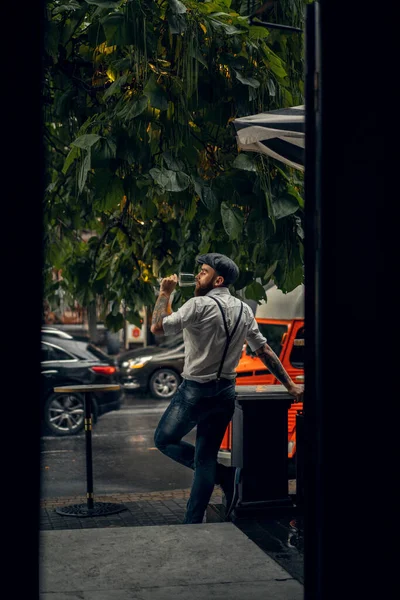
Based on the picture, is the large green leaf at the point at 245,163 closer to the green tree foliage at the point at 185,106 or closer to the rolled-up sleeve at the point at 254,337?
the green tree foliage at the point at 185,106

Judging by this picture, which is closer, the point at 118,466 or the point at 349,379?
the point at 349,379

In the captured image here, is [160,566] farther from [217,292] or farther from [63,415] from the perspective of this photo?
[63,415]

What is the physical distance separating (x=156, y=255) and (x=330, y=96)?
21.7 ft

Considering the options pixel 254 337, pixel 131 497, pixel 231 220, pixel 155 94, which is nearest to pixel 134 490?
pixel 131 497

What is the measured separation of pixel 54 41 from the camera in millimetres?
6129

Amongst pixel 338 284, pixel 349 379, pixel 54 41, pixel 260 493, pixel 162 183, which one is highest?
pixel 54 41

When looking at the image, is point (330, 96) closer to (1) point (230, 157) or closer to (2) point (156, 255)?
(1) point (230, 157)

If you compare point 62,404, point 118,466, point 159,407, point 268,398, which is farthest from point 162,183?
point 159,407

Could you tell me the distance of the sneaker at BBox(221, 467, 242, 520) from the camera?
6.97m

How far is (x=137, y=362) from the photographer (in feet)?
66.8

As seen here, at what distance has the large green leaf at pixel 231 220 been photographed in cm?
559

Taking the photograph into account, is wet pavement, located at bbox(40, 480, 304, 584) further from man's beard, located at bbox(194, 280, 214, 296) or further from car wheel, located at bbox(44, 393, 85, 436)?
car wheel, located at bbox(44, 393, 85, 436)

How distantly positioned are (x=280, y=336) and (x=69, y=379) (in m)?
4.70

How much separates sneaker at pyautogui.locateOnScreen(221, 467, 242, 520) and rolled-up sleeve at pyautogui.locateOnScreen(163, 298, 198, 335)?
1297 mm
